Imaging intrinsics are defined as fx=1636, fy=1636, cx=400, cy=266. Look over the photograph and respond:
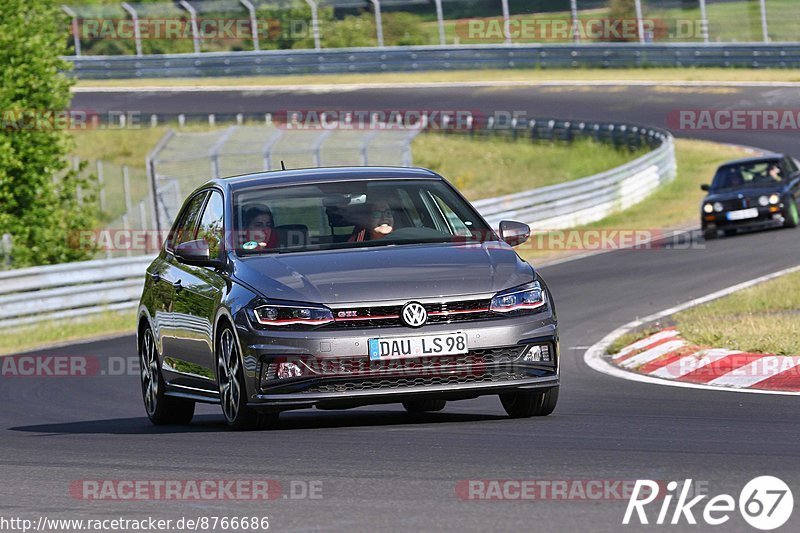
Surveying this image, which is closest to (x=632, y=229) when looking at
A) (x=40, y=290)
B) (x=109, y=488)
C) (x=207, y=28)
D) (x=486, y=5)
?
(x=40, y=290)

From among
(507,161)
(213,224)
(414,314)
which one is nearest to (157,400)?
(213,224)

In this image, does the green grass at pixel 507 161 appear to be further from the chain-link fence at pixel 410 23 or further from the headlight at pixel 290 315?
the headlight at pixel 290 315

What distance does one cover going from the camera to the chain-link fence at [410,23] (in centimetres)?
5062

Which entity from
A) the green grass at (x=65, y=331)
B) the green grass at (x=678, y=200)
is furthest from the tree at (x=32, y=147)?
the green grass at (x=678, y=200)

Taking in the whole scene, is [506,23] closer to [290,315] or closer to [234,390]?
[234,390]

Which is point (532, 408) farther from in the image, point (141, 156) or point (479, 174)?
point (141, 156)

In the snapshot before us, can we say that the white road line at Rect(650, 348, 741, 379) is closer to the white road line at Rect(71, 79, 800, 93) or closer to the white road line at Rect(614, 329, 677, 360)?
the white road line at Rect(614, 329, 677, 360)

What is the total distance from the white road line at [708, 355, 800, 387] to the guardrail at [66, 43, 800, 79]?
3781 centimetres

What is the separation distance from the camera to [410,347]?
8.62 m

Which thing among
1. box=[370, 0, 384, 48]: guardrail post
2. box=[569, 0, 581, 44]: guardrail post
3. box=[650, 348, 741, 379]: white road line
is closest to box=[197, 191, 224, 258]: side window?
box=[650, 348, 741, 379]: white road line

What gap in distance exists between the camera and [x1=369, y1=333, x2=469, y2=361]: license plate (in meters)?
8.60

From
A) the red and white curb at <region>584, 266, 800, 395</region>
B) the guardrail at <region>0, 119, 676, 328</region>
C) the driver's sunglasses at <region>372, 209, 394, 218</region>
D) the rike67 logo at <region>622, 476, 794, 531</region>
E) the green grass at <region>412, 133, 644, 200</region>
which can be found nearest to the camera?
the rike67 logo at <region>622, 476, 794, 531</region>

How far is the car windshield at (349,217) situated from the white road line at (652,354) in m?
3.58

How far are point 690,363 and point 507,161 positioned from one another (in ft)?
99.5
